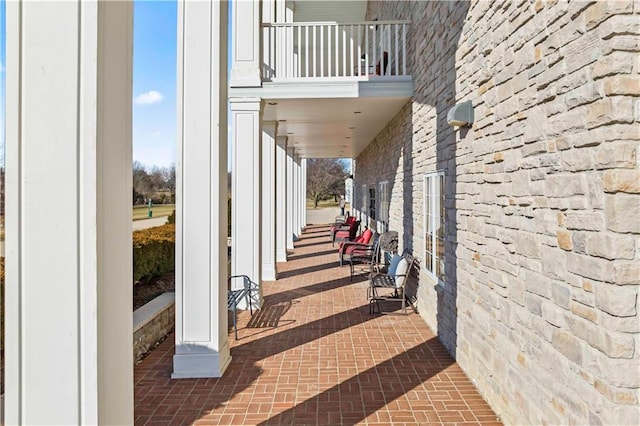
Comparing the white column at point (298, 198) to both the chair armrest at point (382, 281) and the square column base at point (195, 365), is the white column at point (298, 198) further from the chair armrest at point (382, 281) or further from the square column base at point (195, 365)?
the square column base at point (195, 365)

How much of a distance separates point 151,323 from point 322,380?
82.0 inches

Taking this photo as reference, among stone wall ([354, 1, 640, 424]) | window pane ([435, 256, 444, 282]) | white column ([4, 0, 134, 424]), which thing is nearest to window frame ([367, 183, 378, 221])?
window pane ([435, 256, 444, 282])

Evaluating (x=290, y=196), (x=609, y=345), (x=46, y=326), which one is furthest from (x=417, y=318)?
(x=290, y=196)

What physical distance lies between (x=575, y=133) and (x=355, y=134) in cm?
895

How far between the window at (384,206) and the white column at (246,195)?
12.9 ft

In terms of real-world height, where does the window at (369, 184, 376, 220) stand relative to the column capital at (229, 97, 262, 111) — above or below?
below

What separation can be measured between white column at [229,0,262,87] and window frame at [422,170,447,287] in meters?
3.11

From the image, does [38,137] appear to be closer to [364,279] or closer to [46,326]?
[46,326]

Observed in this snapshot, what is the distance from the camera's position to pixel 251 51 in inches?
262

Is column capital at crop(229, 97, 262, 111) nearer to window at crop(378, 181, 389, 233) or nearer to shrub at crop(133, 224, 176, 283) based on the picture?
shrub at crop(133, 224, 176, 283)

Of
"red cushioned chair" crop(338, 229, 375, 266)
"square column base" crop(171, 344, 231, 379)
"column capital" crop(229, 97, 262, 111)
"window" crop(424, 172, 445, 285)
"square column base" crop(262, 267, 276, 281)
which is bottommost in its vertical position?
"square column base" crop(171, 344, 231, 379)

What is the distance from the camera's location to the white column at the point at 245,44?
6.46m

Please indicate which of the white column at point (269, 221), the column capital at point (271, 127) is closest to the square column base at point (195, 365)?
the white column at point (269, 221)

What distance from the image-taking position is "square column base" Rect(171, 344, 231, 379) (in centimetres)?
396
